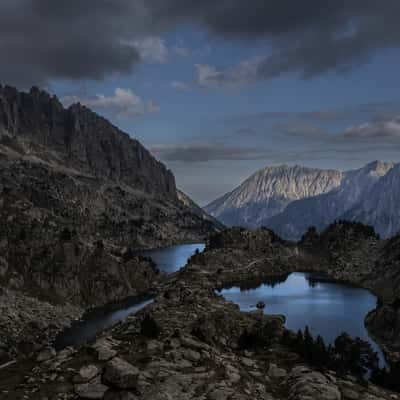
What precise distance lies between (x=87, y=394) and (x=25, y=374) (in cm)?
851

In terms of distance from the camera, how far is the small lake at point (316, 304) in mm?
109500

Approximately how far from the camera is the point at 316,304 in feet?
468

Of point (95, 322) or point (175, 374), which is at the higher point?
point (175, 374)

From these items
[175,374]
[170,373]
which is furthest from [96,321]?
[175,374]

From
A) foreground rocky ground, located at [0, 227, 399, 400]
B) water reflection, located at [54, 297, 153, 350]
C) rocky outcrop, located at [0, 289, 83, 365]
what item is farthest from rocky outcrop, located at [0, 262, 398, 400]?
water reflection, located at [54, 297, 153, 350]

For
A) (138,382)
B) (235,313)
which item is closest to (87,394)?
(138,382)

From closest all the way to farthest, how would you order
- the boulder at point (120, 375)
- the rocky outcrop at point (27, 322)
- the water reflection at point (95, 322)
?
1. the boulder at point (120, 375)
2. the rocky outcrop at point (27, 322)
3. the water reflection at point (95, 322)

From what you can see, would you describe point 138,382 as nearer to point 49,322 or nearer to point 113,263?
point 49,322

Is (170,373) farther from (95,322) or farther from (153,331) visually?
(95,322)

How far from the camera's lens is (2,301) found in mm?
99125

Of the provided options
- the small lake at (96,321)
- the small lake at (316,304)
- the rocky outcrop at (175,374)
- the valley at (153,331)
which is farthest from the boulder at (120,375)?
the small lake at (316,304)

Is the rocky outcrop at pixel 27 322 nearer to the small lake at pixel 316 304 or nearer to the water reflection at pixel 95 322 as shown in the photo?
the water reflection at pixel 95 322

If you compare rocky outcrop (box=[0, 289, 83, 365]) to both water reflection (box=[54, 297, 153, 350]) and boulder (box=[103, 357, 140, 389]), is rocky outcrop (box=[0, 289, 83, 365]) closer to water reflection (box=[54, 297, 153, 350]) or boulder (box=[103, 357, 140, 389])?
water reflection (box=[54, 297, 153, 350])

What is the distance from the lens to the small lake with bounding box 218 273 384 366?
10950 centimetres
